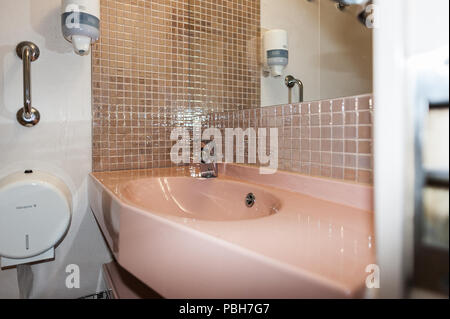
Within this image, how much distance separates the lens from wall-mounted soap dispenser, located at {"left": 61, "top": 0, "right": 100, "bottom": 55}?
929 millimetres

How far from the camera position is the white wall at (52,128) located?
99cm

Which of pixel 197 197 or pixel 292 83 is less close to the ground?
pixel 292 83

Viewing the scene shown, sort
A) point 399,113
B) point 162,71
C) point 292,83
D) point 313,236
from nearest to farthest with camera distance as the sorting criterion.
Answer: point 399,113, point 313,236, point 292,83, point 162,71

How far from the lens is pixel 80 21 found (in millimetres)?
931

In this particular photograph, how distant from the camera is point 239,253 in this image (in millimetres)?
336

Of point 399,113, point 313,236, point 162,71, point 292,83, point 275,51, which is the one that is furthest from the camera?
point 162,71

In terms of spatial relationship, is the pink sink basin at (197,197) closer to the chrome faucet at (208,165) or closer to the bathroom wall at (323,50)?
the chrome faucet at (208,165)

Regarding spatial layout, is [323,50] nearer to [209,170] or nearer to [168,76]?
[209,170]

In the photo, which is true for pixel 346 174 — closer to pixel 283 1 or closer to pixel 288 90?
pixel 288 90

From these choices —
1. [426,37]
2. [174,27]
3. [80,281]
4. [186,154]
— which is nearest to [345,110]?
[426,37]

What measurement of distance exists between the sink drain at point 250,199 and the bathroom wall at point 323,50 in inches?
13.4

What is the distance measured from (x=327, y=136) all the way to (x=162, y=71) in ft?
2.92

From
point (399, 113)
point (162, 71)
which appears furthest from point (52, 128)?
point (399, 113)

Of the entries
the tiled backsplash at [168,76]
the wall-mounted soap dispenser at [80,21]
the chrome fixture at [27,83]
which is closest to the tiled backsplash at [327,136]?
the tiled backsplash at [168,76]
